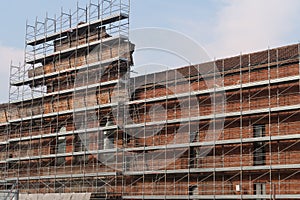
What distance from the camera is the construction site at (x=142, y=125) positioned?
2270 centimetres

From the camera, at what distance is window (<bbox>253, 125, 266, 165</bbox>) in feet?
75.1

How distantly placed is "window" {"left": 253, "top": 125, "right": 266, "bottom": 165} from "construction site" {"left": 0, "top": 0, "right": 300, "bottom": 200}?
41mm

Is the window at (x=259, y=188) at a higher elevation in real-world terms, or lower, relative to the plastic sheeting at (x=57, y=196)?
higher

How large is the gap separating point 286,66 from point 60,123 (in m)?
13.4

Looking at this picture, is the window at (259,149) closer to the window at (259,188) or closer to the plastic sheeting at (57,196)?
the window at (259,188)

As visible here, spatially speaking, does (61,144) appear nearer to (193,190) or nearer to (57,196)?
(57,196)

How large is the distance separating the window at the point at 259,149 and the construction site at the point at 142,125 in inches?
1.6

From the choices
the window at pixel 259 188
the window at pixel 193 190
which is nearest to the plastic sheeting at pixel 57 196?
the window at pixel 193 190

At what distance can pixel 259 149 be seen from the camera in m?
23.0

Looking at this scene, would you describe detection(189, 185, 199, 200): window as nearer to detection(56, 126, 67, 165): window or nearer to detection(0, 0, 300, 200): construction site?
detection(0, 0, 300, 200): construction site

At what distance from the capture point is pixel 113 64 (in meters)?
28.7

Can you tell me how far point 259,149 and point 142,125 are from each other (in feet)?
19.7

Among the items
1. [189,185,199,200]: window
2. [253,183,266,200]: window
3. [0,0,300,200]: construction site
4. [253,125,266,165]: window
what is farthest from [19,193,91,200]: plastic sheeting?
[253,125,266,165]: window

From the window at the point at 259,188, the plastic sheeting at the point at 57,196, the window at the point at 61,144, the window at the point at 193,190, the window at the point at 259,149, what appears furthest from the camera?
the window at the point at 61,144
